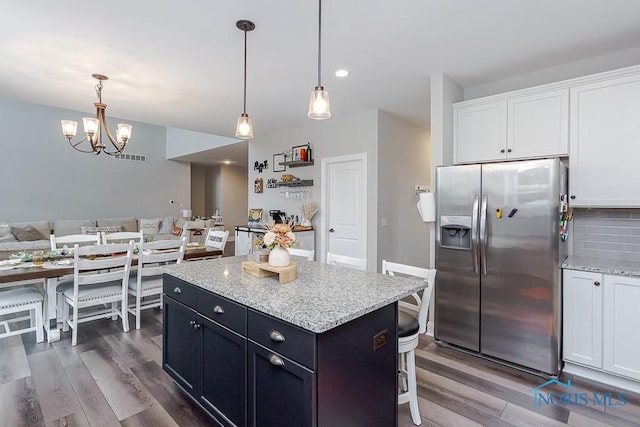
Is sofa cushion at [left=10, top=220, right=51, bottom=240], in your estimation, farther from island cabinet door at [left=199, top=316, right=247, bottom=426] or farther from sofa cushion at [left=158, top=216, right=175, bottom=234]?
island cabinet door at [left=199, top=316, right=247, bottom=426]

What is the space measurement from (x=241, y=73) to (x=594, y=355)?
3.86 m

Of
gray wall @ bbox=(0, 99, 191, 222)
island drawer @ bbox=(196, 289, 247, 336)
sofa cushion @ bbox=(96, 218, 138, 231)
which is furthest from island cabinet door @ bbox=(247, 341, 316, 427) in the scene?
gray wall @ bbox=(0, 99, 191, 222)

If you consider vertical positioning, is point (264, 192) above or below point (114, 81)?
below

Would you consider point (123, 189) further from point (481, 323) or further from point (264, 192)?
point (481, 323)

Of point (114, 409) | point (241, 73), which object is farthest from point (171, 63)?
point (114, 409)

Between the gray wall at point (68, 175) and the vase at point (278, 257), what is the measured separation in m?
8.15

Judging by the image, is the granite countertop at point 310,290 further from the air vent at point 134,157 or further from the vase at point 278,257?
the air vent at point 134,157

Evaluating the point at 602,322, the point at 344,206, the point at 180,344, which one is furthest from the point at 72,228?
the point at 602,322

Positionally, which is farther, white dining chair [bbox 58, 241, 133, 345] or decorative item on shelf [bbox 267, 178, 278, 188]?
decorative item on shelf [bbox 267, 178, 278, 188]

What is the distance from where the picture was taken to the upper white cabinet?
2760mm

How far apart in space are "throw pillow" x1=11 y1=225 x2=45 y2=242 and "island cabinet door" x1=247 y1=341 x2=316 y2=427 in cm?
750

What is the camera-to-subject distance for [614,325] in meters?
2.36

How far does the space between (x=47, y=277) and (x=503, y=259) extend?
3.99 m
